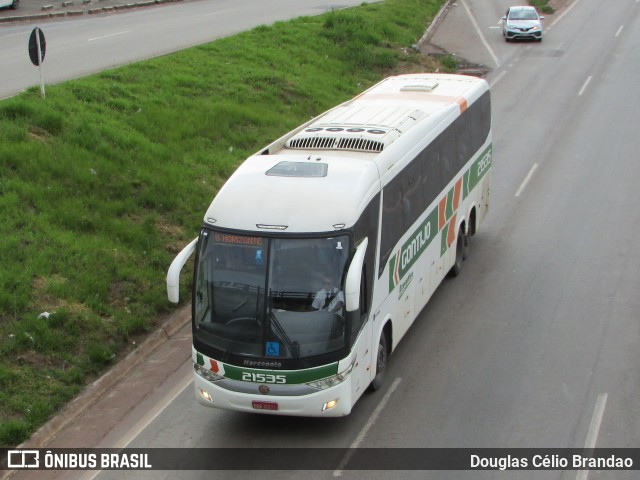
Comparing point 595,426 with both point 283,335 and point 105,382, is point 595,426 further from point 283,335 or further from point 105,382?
point 105,382

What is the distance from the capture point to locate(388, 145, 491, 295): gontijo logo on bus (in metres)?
13.0

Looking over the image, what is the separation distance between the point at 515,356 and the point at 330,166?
422 cm

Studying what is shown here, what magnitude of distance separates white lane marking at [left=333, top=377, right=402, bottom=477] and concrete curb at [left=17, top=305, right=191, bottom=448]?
375 centimetres

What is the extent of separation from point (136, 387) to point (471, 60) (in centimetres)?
2503

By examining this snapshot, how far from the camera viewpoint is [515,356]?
1373 cm

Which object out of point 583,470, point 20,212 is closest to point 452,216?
point 583,470

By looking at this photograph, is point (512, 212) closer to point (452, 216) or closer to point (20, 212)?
point (452, 216)

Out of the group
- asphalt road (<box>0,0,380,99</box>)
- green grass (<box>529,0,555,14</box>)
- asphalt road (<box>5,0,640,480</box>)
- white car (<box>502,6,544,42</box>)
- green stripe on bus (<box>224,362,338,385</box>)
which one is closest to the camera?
green stripe on bus (<box>224,362,338,385</box>)

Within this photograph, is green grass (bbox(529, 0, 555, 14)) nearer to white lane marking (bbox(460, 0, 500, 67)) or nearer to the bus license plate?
white lane marking (bbox(460, 0, 500, 67))

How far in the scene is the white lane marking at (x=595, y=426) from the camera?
421 inches

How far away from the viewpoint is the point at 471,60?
35.0 m

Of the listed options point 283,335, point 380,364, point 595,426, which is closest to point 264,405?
point 283,335

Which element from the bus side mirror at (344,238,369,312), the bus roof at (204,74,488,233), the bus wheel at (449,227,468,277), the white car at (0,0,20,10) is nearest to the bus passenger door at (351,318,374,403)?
the bus side mirror at (344,238,369,312)

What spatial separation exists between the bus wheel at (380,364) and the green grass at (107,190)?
12.7ft
